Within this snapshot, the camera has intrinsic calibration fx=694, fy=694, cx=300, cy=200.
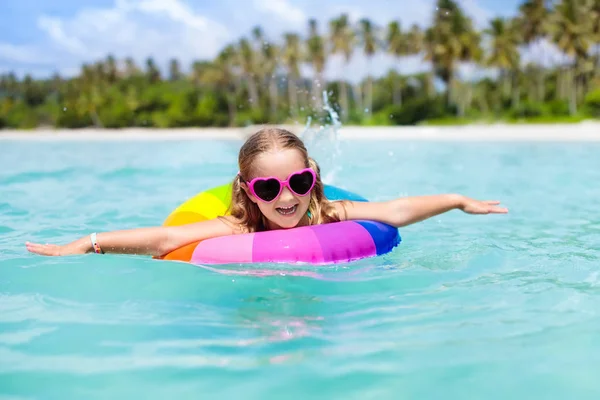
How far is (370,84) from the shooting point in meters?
52.0

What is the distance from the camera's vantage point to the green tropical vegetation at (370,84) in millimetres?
38812

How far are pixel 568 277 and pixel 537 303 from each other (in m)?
0.59

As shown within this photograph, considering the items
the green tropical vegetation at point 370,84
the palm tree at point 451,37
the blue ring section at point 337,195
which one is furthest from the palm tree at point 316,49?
the blue ring section at point 337,195

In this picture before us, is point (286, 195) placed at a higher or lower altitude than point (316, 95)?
lower

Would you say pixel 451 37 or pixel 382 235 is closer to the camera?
pixel 382 235

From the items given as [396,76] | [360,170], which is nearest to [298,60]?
[396,76]

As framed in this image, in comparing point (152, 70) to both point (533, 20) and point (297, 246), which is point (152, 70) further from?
point (297, 246)

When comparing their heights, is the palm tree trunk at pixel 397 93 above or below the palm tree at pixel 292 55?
below

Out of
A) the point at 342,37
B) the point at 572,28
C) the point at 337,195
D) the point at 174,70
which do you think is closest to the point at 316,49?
the point at 342,37

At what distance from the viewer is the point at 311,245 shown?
348cm

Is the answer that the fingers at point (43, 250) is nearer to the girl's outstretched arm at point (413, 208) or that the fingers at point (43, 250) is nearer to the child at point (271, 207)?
the child at point (271, 207)

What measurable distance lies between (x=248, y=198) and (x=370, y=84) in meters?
49.4

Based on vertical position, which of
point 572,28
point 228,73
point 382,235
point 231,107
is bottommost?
point 382,235

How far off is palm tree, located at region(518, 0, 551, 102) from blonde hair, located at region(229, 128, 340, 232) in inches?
1625
